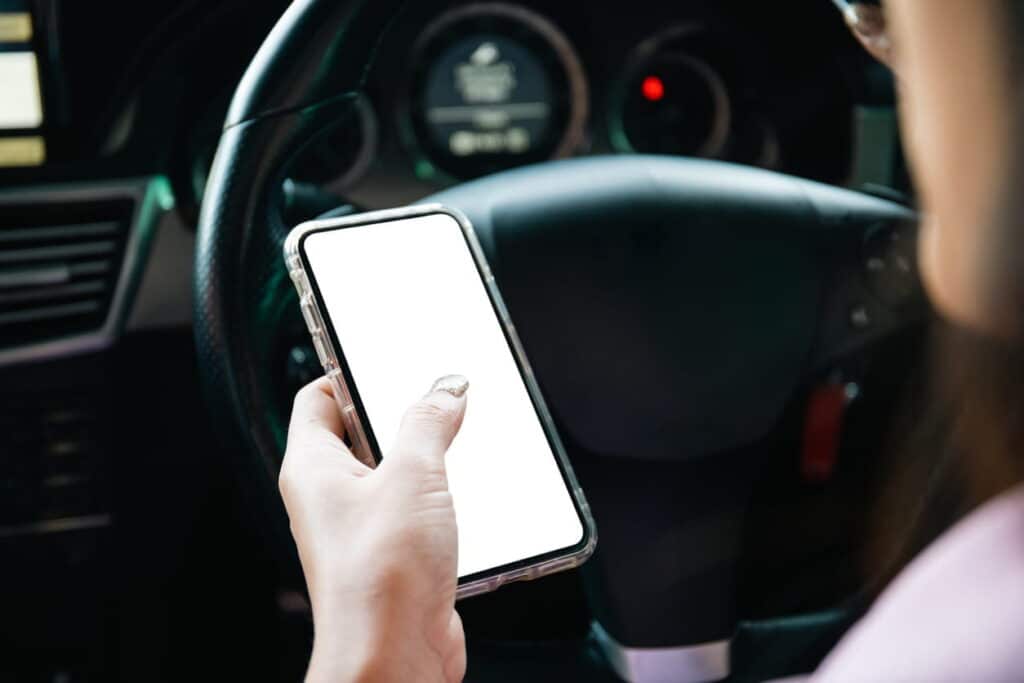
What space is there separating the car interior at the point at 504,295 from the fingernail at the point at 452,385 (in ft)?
0.40

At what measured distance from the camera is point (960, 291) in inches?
13.6

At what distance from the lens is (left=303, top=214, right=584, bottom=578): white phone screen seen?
1.85ft

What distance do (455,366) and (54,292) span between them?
1.94ft

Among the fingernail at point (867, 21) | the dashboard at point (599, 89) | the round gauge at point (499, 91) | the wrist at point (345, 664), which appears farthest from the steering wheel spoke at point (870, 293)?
the round gauge at point (499, 91)

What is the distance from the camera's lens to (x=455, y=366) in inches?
23.3

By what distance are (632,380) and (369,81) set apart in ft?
2.42

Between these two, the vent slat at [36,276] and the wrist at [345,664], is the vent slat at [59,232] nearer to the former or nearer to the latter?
the vent slat at [36,276]

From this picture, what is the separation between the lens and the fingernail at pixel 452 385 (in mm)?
555

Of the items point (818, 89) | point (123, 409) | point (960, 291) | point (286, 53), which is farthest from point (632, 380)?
point (818, 89)

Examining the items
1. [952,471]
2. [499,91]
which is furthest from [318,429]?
[499,91]

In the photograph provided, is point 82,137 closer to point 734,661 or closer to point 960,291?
point 734,661

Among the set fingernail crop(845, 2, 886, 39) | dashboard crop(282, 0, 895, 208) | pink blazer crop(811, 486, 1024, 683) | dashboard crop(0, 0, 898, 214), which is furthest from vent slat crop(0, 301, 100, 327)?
pink blazer crop(811, 486, 1024, 683)

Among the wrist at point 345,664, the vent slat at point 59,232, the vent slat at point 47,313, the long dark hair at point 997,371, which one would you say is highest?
the long dark hair at point 997,371

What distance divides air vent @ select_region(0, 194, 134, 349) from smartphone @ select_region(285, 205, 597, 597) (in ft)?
1.75
